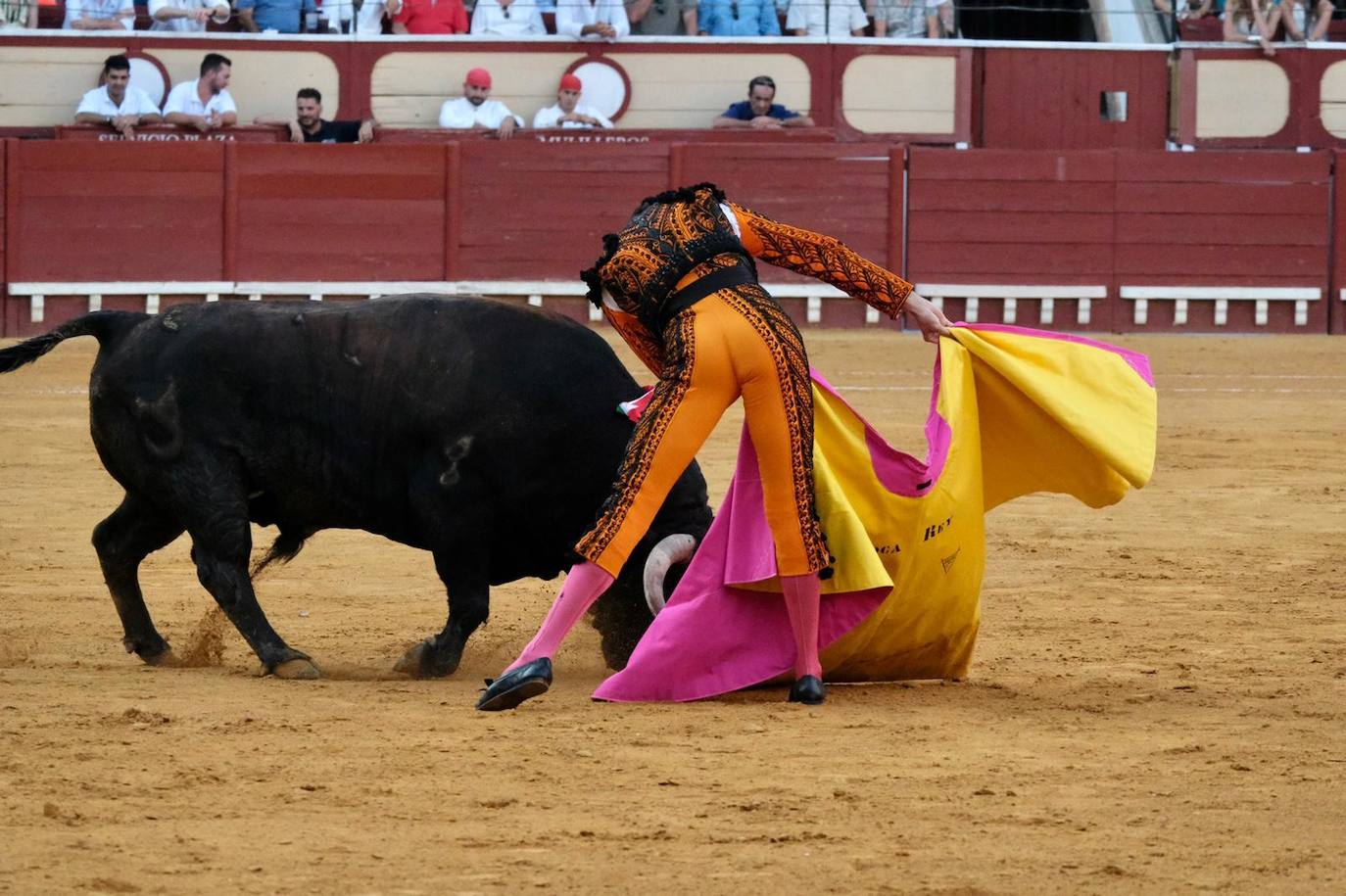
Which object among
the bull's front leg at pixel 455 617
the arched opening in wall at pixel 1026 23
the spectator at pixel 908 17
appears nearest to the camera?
the bull's front leg at pixel 455 617

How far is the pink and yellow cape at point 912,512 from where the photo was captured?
3758 mm

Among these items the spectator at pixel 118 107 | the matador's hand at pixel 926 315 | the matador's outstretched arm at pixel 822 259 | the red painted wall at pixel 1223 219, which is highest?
the spectator at pixel 118 107

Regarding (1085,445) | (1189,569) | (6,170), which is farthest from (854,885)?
(6,170)

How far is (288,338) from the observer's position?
423 cm

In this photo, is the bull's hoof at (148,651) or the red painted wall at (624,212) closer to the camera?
the bull's hoof at (148,651)

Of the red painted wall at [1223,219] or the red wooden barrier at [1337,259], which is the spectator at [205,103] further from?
the red wooden barrier at [1337,259]

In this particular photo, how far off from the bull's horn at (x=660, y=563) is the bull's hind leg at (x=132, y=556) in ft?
3.76

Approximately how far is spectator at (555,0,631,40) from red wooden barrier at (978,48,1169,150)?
2519mm

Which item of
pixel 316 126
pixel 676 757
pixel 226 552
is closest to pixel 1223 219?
pixel 316 126

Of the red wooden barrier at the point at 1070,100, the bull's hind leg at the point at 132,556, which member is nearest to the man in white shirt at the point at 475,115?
the red wooden barrier at the point at 1070,100

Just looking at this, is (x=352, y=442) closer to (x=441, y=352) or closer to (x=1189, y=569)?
(x=441, y=352)

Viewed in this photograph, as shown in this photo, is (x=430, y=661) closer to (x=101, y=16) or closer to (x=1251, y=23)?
(x=101, y=16)

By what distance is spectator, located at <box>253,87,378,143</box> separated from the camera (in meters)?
11.9

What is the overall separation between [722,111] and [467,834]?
10454 millimetres
